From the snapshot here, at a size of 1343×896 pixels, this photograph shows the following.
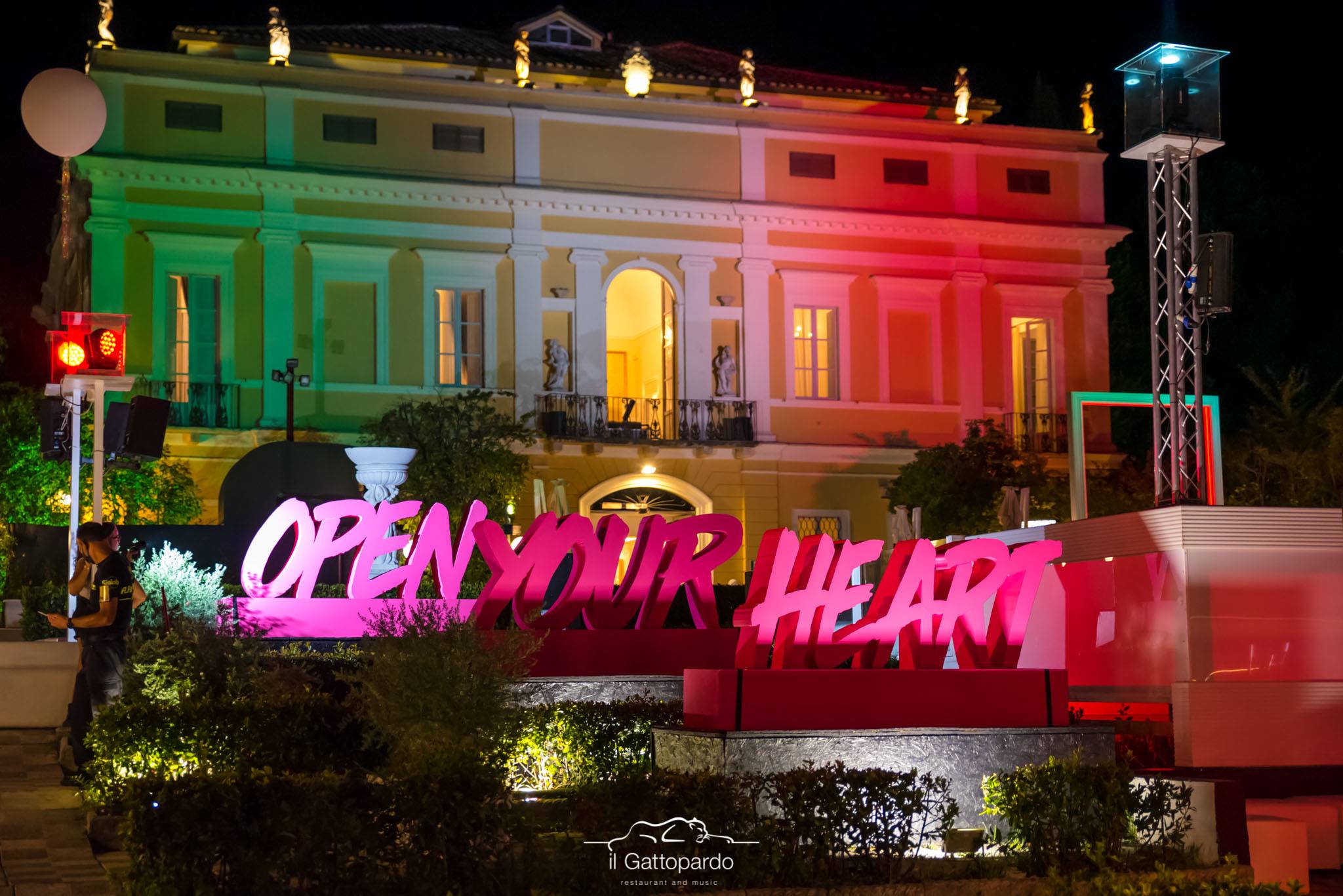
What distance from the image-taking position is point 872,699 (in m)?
11.7

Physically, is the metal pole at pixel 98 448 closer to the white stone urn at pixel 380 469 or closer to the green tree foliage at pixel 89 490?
the white stone urn at pixel 380 469

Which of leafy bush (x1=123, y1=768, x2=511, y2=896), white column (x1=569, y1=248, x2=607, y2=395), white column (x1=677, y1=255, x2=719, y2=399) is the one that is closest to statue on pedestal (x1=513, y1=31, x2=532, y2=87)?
white column (x1=569, y1=248, x2=607, y2=395)

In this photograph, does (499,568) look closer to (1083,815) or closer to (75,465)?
(75,465)

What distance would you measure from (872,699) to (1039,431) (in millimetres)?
23385

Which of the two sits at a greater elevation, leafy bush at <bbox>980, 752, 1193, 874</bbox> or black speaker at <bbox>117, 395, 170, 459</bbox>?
black speaker at <bbox>117, 395, 170, 459</bbox>

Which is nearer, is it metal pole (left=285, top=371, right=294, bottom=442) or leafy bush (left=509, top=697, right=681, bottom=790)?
leafy bush (left=509, top=697, right=681, bottom=790)

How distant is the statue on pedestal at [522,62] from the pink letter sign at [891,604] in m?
21.6

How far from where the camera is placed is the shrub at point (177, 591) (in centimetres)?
1585

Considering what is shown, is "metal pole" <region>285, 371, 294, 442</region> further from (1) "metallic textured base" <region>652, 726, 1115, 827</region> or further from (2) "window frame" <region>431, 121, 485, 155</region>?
(1) "metallic textured base" <region>652, 726, 1115, 827</region>

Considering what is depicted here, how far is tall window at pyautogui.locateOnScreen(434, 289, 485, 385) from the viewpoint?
31.9m

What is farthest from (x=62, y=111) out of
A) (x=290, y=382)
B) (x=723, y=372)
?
(x=723, y=372)

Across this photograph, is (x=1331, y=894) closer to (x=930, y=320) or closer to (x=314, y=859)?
(x=314, y=859)

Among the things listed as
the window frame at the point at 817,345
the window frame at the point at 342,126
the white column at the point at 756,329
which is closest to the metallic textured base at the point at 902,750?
the white column at the point at 756,329

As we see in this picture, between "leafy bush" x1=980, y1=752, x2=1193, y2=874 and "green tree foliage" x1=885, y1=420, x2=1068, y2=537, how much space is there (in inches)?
736
